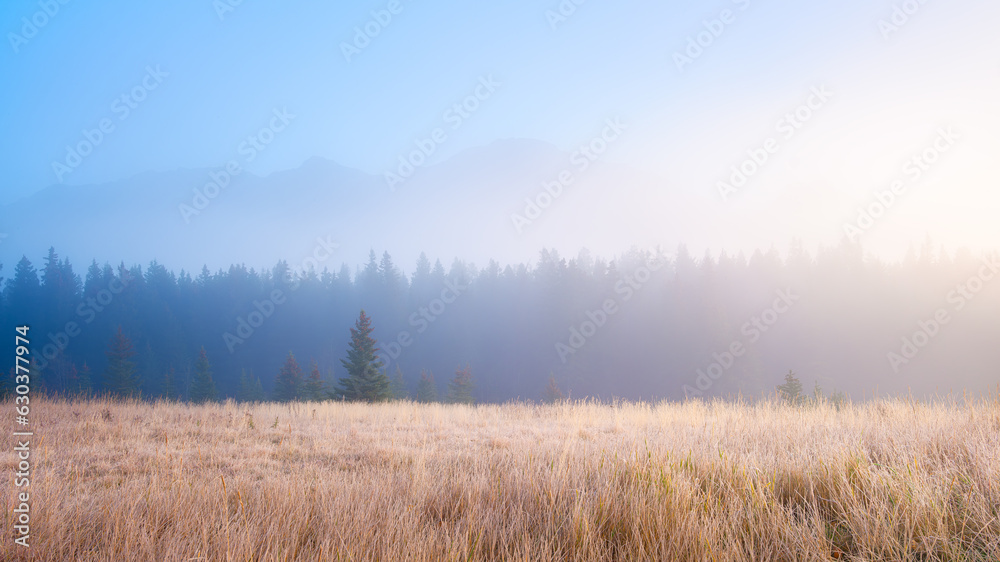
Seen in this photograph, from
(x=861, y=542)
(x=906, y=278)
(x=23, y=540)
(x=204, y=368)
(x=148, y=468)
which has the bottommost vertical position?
(x=204, y=368)

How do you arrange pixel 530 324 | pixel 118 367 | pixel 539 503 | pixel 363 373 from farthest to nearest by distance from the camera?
pixel 530 324
pixel 118 367
pixel 363 373
pixel 539 503

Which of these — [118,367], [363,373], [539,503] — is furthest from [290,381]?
[539,503]

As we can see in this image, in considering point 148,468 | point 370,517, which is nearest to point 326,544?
point 370,517

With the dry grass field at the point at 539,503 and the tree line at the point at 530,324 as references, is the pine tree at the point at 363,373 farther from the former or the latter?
the dry grass field at the point at 539,503

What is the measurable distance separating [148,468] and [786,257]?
277ft

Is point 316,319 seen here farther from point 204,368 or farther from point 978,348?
point 978,348

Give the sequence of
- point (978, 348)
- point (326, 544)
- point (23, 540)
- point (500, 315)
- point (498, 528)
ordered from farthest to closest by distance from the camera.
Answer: point (500, 315), point (978, 348), point (498, 528), point (23, 540), point (326, 544)

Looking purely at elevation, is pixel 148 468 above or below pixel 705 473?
below

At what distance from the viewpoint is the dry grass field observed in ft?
7.42

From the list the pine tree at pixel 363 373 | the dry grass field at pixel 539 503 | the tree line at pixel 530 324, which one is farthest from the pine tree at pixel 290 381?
the dry grass field at pixel 539 503

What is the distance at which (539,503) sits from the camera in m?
3.08

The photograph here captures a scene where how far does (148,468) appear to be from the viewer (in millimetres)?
4574

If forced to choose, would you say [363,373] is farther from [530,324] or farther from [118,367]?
[530,324]

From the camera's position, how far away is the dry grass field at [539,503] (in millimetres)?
2262
